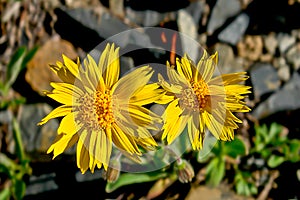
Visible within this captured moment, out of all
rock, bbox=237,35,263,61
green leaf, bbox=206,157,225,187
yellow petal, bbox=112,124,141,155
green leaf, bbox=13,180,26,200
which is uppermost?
yellow petal, bbox=112,124,141,155

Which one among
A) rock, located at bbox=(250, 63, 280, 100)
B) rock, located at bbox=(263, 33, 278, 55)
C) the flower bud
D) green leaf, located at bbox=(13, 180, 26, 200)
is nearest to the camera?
the flower bud

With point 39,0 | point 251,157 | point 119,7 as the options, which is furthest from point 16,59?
point 251,157

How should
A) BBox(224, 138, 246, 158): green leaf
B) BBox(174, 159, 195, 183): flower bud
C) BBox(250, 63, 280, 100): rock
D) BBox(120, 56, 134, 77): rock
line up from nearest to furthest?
1. BBox(174, 159, 195, 183): flower bud
2. BBox(224, 138, 246, 158): green leaf
3. BBox(120, 56, 134, 77): rock
4. BBox(250, 63, 280, 100): rock

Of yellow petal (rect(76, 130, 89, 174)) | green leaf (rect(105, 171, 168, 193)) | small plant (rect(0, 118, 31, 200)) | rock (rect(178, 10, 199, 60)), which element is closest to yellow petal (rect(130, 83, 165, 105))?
yellow petal (rect(76, 130, 89, 174))

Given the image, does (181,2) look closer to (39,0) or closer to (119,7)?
(119,7)

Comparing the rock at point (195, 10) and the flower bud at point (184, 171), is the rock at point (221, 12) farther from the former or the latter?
A: the flower bud at point (184, 171)

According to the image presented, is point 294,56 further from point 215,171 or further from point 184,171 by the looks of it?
point 184,171

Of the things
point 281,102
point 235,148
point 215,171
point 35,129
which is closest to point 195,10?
point 281,102

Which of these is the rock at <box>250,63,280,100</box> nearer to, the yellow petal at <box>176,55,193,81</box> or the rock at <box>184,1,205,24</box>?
the rock at <box>184,1,205,24</box>
